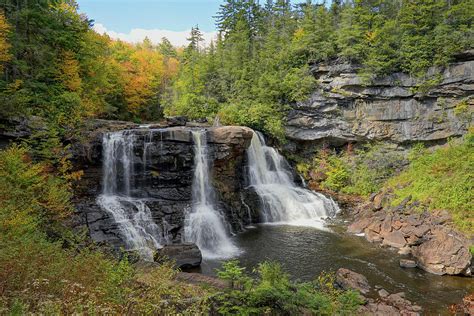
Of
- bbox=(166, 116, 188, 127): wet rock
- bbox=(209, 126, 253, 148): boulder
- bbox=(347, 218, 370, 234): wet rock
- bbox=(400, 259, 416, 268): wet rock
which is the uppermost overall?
bbox=(166, 116, 188, 127): wet rock

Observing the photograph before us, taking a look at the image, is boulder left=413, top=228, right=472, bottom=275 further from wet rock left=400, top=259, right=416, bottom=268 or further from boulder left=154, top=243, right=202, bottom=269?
boulder left=154, top=243, right=202, bottom=269

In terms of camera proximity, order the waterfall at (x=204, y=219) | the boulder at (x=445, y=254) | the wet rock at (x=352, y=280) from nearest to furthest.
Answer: the wet rock at (x=352, y=280), the boulder at (x=445, y=254), the waterfall at (x=204, y=219)

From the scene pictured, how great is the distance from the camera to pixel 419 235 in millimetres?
15039

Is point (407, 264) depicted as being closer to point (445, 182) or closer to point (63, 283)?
point (445, 182)

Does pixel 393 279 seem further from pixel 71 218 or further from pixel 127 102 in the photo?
pixel 127 102

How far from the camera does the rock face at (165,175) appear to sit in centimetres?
1581

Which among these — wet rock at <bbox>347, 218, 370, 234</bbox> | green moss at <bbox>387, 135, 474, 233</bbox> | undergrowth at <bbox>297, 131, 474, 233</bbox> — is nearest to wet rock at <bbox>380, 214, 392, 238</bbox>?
wet rock at <bbox>347, 218, 370, 234</bbox>

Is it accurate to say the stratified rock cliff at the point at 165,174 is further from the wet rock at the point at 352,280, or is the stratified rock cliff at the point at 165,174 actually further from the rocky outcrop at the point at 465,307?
the rocky outcrop at the point at 465,307

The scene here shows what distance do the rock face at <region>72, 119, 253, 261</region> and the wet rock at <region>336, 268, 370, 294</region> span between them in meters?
7.38

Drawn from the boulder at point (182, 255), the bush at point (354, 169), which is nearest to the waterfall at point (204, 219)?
the boulder at point (182, 255)

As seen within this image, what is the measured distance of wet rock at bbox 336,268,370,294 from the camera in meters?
11.3

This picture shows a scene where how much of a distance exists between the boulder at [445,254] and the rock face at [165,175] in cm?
923

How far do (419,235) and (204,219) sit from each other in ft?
34.4

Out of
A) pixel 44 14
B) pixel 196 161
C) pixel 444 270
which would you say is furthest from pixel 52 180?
pixel 444 270
